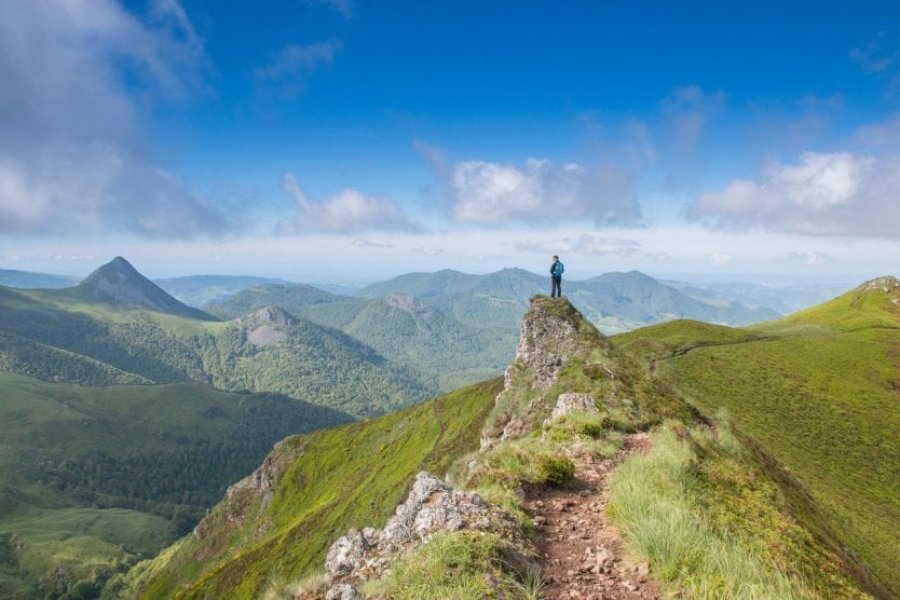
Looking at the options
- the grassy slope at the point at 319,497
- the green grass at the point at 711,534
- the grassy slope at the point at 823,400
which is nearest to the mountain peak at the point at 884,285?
the grassy slope at the point at 823,400

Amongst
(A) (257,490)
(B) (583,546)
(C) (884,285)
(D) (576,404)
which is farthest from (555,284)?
(A) (257,490)

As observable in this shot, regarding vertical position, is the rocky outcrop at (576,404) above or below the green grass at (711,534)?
below

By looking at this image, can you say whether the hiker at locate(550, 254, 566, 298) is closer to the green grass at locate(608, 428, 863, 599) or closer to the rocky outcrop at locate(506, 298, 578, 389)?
the rocky outcrop at locate(506, 298, 578, 389)

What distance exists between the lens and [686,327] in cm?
9112

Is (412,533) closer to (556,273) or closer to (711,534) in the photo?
(711,534)

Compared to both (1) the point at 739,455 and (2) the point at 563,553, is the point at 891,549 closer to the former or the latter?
(1) the point at 739,455

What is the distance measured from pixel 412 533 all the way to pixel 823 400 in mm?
68388

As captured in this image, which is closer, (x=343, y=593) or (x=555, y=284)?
(x=343, y=593)

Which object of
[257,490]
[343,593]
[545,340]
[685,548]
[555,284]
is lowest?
[257,490]

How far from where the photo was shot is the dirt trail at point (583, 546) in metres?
8.75

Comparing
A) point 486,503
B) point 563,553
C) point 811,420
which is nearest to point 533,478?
point 486,503

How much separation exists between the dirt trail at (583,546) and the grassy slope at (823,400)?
20.2 metres

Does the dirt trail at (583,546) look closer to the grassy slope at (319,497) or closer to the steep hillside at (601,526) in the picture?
the steep hillside at (601,526)

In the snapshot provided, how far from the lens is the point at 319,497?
410 feet
